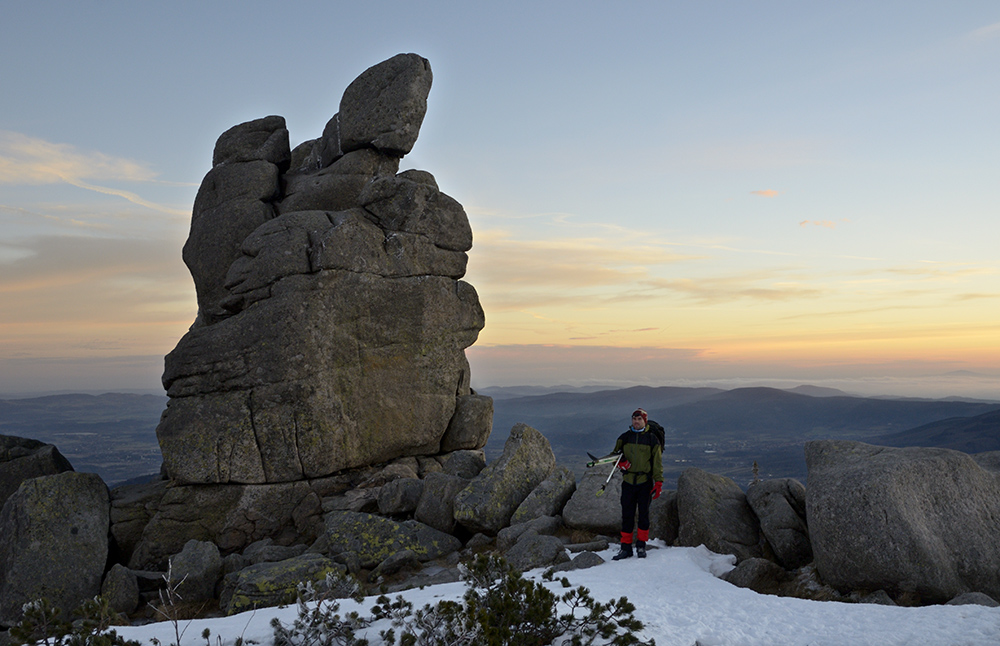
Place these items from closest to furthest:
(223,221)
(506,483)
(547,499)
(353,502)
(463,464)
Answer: (547,499) < (506,483) < (353,502) < (463,464) < (223,221)

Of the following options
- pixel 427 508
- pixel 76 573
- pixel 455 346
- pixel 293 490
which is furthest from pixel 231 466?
pixel 455 346

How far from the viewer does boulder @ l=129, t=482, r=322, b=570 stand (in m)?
21.8

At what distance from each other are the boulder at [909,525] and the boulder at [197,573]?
51.0 ft

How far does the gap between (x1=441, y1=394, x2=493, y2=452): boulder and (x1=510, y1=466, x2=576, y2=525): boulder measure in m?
6.00

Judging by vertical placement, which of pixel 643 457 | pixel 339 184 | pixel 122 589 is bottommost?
pixel 122 589

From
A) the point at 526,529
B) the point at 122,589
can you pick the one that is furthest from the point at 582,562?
the point at 122,589

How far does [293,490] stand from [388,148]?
15.2 m

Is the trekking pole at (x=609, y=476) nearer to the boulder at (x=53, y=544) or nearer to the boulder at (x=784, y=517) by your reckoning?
the boulder at (x=784, y=517)

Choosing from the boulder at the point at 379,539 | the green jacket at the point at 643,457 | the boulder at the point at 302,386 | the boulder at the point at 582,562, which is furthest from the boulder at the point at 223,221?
the green jacket at the point at 643,457

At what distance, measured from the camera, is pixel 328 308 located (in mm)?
23594

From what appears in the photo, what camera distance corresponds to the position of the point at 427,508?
21016 millimetres

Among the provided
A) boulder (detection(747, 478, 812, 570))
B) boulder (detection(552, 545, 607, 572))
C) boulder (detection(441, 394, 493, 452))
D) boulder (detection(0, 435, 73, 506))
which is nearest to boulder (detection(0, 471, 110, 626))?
boulder (detection(0, 435, 73, 506))

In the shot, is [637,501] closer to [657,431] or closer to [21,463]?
[657,431]

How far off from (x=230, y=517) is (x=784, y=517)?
17665 millimetres
